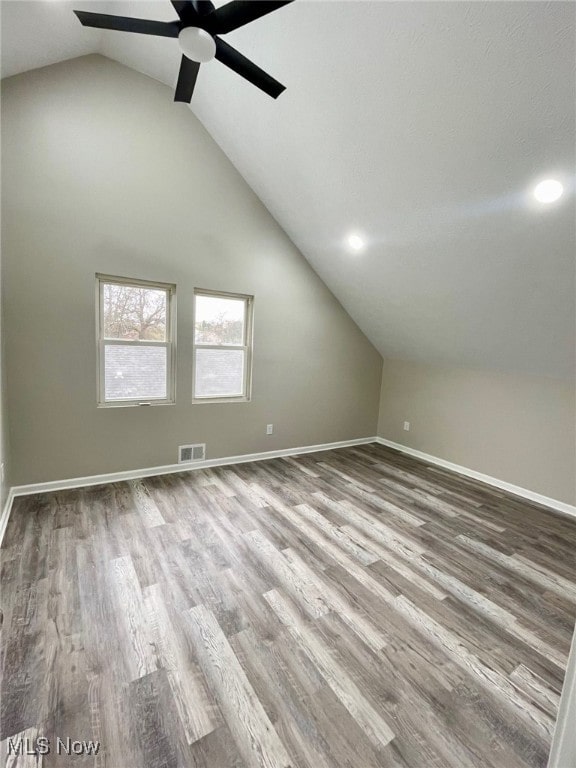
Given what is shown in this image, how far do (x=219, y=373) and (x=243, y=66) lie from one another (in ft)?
8.65

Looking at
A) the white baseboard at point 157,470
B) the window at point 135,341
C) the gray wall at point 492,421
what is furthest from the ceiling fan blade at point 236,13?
the gray wall at point 492,421

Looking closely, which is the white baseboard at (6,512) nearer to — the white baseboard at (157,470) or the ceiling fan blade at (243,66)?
the white baseboard at (157,470)

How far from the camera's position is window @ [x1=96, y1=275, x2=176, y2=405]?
3.19 meters

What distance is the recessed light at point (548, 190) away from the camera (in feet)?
6.52

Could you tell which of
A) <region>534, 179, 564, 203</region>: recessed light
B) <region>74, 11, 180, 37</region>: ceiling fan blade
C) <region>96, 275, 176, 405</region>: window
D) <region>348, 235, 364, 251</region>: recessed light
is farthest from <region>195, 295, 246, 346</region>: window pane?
<region>534, 179, 564, 203</region>: recessed light

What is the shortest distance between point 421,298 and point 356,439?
A: 7.72 feet

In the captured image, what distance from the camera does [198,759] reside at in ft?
3.84

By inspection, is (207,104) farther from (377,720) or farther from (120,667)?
(377,720)

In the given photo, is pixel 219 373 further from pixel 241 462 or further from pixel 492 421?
A: pixel 492 421

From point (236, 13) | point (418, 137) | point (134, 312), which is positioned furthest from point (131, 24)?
point (134, 312)

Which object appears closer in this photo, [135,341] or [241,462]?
[135,341]

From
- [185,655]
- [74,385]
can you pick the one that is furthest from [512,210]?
[74,385]
